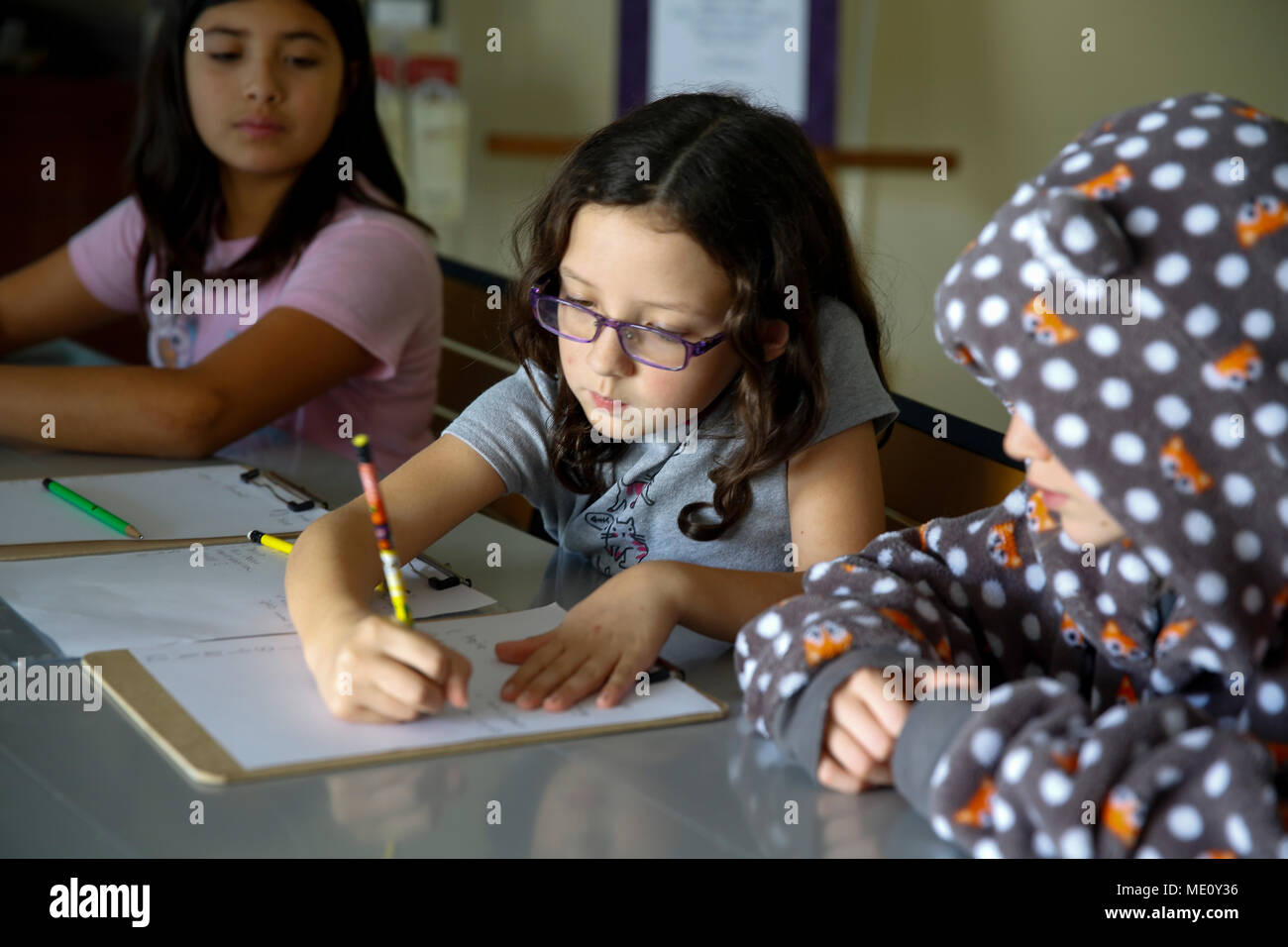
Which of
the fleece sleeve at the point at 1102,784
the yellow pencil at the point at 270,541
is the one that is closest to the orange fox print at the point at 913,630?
the fleece sleeve at the point at 1102,784

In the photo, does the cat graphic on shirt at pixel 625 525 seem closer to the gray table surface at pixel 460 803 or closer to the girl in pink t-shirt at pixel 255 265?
the gray table surface at pixel 460 803

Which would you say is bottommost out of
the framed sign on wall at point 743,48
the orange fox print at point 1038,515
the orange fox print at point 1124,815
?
the orange fox print at point 1124,815

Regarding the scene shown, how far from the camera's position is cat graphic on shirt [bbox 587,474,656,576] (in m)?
1.27

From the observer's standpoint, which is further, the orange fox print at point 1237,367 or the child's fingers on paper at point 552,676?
the child's fingers on paper at point 552,676

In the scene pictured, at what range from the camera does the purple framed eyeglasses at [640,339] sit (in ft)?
3.53

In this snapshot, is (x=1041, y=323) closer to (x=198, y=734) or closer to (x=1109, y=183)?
(x=1109, y=183)

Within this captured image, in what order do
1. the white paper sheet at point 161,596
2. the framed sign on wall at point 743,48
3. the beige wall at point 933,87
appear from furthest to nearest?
1. the framed sign on wall at point 743,48
2. the beige wall at point 933,87
3. the white paper sheet at point 161,596

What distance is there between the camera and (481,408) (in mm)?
1261

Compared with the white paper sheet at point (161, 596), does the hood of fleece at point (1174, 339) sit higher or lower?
higher

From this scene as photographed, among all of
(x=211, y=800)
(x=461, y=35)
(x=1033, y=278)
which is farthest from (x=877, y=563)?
(x=461, y=35)

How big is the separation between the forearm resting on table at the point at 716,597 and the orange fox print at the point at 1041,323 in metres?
0.38

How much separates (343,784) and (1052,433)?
418 mm

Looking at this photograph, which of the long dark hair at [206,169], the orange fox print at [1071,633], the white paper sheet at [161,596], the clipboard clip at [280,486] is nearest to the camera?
the orange fox print at [1071,633]
